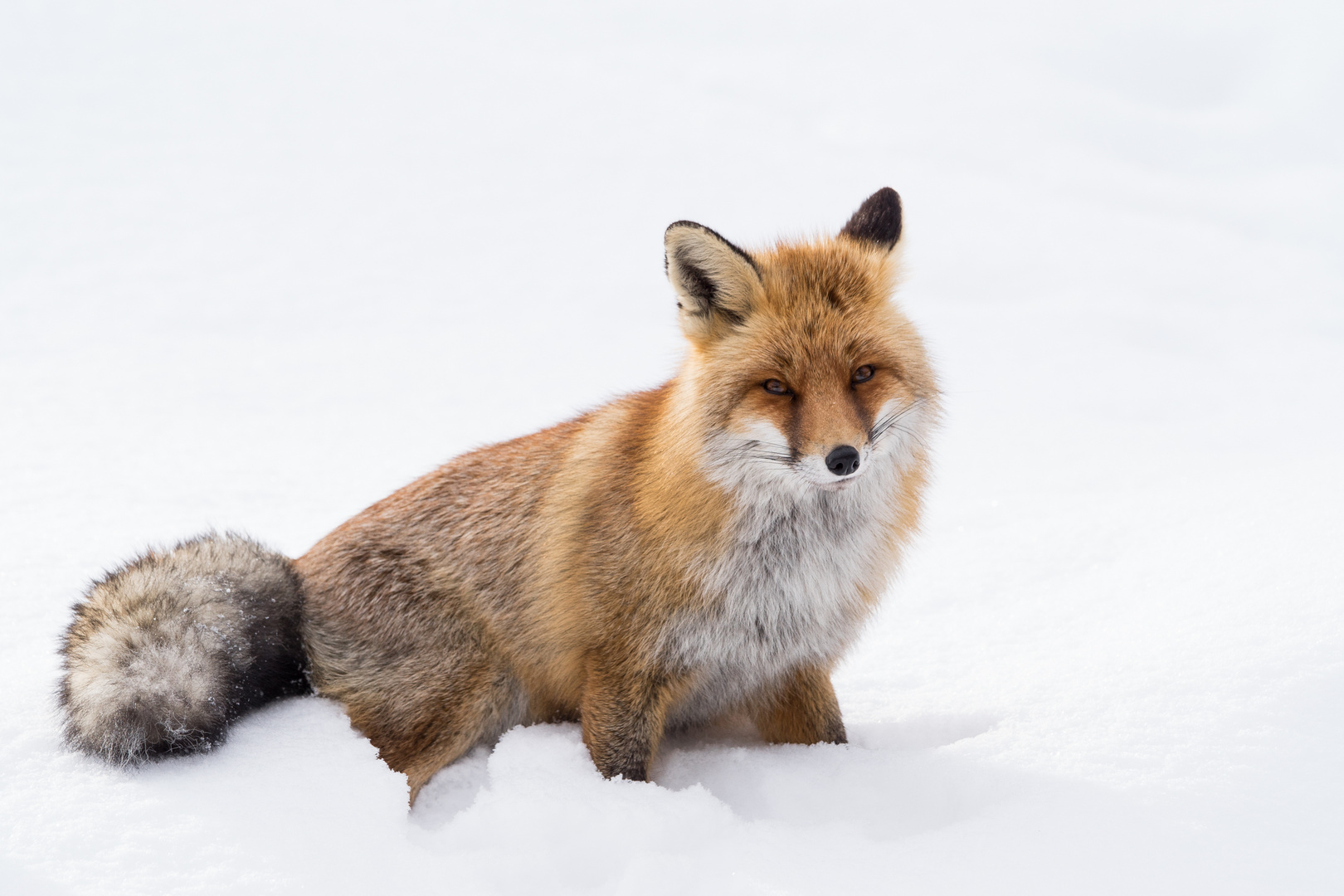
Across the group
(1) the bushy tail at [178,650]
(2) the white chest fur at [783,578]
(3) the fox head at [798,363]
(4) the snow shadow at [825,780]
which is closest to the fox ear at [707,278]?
(3) the fox head at [798,363]

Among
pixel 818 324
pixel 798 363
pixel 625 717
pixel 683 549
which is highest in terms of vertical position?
pixel 818 324

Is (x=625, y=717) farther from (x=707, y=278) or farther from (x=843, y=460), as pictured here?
(x=707, y=278)

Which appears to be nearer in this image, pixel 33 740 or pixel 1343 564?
pixel 33 740

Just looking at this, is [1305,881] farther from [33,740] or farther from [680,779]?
[33,740]

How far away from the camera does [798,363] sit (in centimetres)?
242

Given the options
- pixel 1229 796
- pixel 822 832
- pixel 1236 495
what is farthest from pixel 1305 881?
pixel 1236 495

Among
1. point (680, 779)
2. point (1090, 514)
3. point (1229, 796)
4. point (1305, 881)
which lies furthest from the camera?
point (1090, 514)

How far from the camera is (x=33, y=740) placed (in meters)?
2.45

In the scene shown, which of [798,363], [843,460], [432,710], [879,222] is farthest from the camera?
[879,222]

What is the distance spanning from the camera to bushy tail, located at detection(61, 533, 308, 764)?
2348mm

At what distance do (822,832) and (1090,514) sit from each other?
2996 mm

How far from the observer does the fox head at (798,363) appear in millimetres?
2359

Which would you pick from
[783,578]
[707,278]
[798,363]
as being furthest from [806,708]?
[707,278]

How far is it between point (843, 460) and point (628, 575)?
0.75 meters
